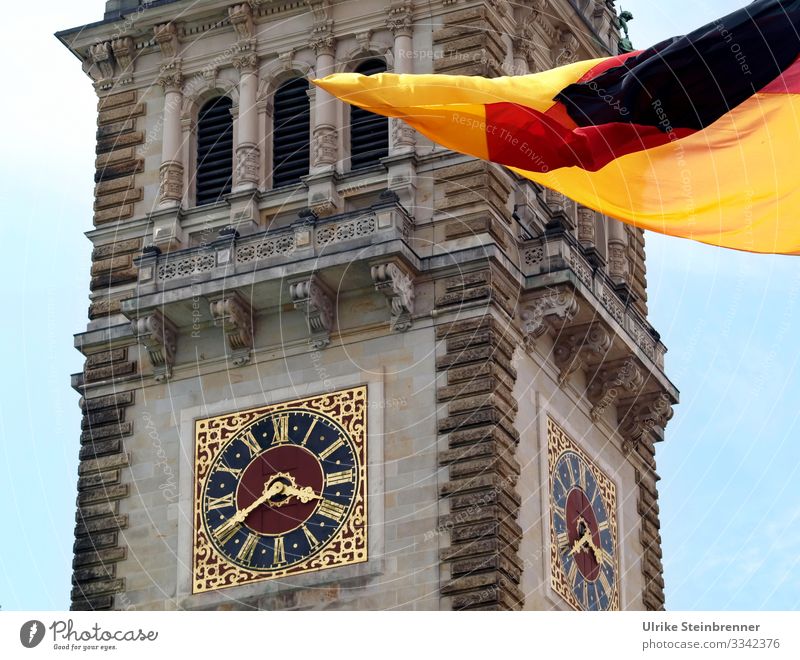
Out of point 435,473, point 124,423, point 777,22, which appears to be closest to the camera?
point 777,22

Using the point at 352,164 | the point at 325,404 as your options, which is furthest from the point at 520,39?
the point at 325,404

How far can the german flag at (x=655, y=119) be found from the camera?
4681cm

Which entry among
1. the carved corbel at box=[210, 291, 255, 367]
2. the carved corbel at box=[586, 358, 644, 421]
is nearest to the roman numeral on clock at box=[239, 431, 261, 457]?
the carved corbel at box=[210, 291, 255, 367]

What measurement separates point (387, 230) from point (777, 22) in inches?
518

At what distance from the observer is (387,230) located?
58188 mm

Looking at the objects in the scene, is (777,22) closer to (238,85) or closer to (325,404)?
(325,404)

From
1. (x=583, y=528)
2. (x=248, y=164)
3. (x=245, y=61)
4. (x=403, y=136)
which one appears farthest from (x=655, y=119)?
(x=245, y=61)

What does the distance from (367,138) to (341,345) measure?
4.81 metres

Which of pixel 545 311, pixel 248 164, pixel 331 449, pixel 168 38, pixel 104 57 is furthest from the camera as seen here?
pixel 104 57

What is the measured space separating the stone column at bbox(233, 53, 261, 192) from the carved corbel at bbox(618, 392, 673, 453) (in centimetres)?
877

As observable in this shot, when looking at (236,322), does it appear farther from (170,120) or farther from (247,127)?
(170,120)

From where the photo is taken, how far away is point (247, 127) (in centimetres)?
6216

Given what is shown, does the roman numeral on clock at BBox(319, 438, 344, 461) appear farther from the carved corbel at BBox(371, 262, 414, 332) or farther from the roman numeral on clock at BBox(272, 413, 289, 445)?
the carved corbel at BBox(371, 262, 414, 332)

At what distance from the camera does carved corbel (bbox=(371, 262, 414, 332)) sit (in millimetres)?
57719
